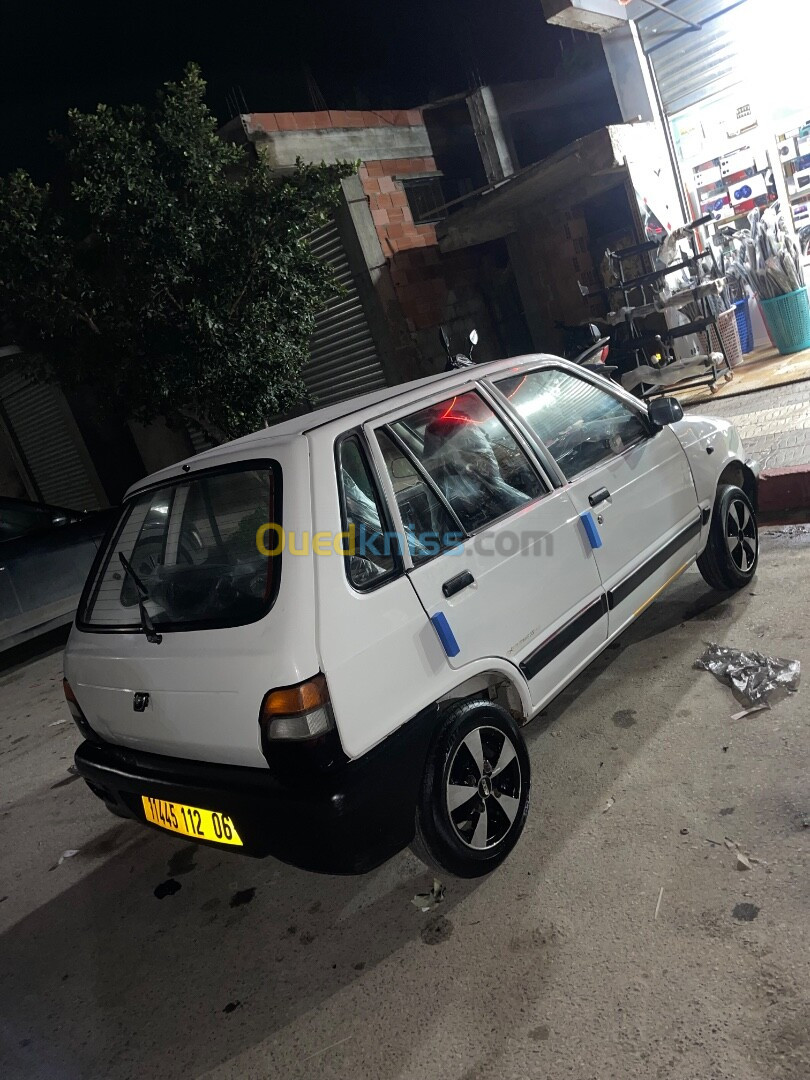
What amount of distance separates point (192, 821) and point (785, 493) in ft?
14.4

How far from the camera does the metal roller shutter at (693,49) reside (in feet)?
30.4

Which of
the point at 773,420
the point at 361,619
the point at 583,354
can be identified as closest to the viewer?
the point at 361,619

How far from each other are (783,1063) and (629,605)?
75.4 inches

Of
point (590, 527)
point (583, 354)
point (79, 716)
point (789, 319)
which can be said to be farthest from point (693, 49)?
point (79, 716)

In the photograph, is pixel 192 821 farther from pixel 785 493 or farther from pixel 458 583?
pixel 785 493

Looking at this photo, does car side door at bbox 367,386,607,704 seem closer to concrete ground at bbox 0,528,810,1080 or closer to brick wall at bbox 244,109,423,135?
concrete ground at bbox 0,528,810,1080

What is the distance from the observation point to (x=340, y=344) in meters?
11.2

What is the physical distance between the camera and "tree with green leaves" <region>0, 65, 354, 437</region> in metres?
7.23

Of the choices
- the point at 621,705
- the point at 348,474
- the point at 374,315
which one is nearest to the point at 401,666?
the point at 348,474

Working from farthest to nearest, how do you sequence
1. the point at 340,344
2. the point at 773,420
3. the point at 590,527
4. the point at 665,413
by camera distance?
the point at 340,344 → the point at 773,420 → the point at 665,413 → the point at 590,527

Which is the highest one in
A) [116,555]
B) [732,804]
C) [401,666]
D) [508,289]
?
[508,289]

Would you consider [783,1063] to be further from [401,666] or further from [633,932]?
[401,666]

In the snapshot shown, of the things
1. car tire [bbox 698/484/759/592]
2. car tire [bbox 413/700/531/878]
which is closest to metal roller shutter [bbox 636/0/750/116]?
car tire [bbox 698/484/759/592]

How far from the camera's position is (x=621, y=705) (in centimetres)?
349
